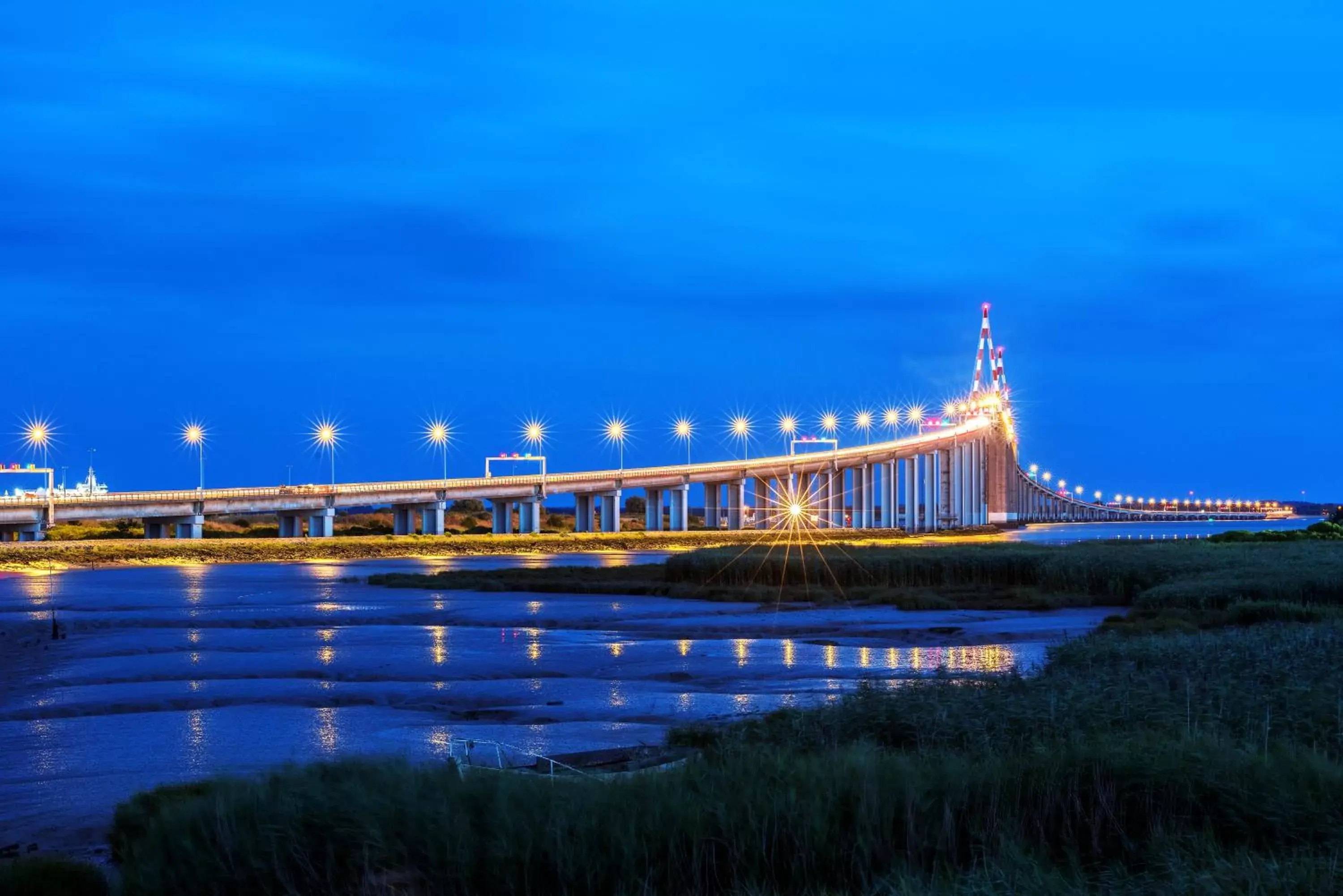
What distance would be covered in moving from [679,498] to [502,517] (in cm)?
1886

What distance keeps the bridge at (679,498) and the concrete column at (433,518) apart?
0.09 meters

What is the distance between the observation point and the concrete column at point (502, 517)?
11812cm

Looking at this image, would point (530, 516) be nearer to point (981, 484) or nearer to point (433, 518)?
point (433, 518)

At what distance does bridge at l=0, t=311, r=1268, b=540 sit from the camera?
89375 mm

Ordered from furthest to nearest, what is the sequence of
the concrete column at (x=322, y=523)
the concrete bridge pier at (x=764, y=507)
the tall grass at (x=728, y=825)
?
the concrete bridge pier at (x=764, y=507) < the concrete column at (x=322, y=523) < the tall grass at (x=728, y=825)

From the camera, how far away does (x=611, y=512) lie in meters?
123

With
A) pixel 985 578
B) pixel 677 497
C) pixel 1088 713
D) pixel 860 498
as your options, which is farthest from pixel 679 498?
pixel 1088 713

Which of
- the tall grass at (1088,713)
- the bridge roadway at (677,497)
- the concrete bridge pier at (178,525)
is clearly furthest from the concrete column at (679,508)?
the tall grass at (1088,713)

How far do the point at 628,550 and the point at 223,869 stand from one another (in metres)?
92.7

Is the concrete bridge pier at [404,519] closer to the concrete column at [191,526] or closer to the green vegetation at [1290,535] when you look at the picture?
the concrete column at [191,526]

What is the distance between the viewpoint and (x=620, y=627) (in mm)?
38781

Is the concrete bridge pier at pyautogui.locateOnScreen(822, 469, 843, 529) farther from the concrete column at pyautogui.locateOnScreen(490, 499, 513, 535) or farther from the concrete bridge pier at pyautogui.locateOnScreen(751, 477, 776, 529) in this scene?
the concrete column at pyautogui.locateOnScreen(490, 499, 513, 535)

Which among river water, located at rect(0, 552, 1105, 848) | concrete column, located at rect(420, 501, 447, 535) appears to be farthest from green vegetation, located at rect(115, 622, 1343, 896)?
concrete column, located at rect(420, 501, 447, 535)

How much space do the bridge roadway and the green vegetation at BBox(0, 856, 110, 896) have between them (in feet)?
257
